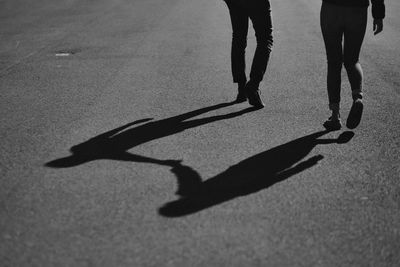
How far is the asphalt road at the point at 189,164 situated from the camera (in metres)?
3.02

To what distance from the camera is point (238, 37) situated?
18.9ft

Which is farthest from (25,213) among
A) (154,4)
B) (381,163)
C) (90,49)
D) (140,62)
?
(154,4)

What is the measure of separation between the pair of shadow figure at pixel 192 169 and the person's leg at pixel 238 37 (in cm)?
67

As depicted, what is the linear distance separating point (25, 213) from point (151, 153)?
1355 mm

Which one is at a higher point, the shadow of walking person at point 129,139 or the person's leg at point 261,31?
the person's leg at point 261,31

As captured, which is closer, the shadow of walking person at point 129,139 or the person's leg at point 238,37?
the shadow of walking person at point 129,139

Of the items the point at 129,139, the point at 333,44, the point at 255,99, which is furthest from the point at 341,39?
the point at 129,139

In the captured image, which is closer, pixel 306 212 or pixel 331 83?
pixel 306 212

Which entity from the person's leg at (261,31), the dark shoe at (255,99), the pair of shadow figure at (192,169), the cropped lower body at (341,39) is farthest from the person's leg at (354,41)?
the dark shoe at (255,99)

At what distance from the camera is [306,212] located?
11.1ft

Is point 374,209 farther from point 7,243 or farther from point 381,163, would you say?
point 7,243

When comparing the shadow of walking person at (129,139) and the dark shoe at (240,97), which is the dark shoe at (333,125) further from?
the dark shoe at (240,97)

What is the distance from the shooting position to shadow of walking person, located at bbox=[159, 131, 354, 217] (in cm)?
354

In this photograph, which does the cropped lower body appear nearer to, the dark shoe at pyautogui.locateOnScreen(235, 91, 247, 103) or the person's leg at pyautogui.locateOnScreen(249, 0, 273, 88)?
the person's leg at pyautogui.locateOnScreen(249, 0, 273, 88)
